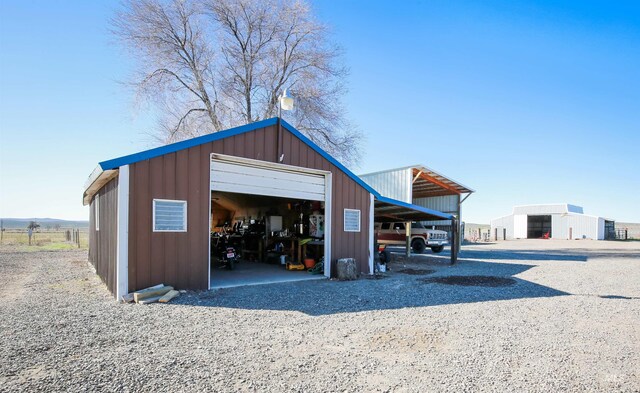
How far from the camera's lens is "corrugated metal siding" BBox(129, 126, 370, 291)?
23.4ft

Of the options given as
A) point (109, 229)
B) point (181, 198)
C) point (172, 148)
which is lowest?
point (109, 229)

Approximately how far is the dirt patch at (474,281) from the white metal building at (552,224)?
33.0 m

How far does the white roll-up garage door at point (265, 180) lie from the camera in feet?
28.1

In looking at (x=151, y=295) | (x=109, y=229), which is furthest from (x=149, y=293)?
(x=109, y=229)

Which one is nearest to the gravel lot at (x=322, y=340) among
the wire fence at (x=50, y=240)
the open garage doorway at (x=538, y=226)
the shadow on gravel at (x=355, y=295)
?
the shadow on gravel at (x=355, y=295)

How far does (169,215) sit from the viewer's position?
7.59m

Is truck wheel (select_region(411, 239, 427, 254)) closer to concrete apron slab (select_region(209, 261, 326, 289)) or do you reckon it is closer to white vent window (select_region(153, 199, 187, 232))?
concrete apron slab (select_region(209, 261, 326, 289))

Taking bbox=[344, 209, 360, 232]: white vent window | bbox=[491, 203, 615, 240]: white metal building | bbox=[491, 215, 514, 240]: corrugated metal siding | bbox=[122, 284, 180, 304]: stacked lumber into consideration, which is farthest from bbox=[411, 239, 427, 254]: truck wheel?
bbox=[491, 215, 514, 240]: corrugated metal siding

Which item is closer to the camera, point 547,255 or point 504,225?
point 547,255

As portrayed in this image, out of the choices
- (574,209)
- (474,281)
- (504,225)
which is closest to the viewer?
(474,281)

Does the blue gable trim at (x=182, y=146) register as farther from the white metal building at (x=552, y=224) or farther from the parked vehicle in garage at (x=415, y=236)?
the white metal building at (x=552, y=224)

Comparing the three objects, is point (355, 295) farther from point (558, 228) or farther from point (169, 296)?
point (558, 228)

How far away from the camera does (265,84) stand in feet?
66.3

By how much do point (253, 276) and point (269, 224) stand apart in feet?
14.7
